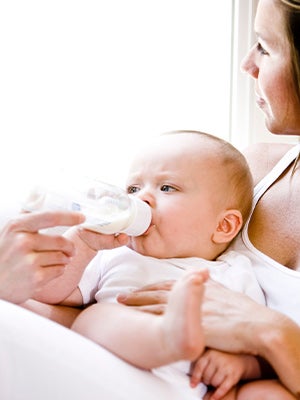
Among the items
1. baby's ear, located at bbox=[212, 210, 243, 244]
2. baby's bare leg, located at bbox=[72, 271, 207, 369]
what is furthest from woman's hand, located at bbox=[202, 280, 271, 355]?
baby's ear, located at bbox=[212, 210, 243, 244]

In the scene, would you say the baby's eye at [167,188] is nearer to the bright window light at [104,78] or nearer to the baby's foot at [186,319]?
the baby's foot at [186,319]

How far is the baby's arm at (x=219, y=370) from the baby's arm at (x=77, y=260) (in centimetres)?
27

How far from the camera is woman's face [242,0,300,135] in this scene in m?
1.38

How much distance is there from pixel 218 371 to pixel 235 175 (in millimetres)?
467

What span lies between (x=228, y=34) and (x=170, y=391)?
5.93ft

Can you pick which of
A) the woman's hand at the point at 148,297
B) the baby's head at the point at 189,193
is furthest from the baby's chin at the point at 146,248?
the woman's hand at the point at 148,297

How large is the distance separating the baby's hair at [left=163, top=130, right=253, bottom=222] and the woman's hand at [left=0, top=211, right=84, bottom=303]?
452mm

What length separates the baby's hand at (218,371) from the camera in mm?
1045

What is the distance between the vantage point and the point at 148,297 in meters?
1.12

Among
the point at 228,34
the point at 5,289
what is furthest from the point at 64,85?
the point at 5,289

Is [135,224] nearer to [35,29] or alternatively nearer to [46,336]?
[46,336]

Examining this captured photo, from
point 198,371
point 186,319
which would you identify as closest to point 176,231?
point 198,371

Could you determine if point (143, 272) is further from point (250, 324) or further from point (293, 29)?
point (293, 29)

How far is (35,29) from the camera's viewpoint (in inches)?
84.2
